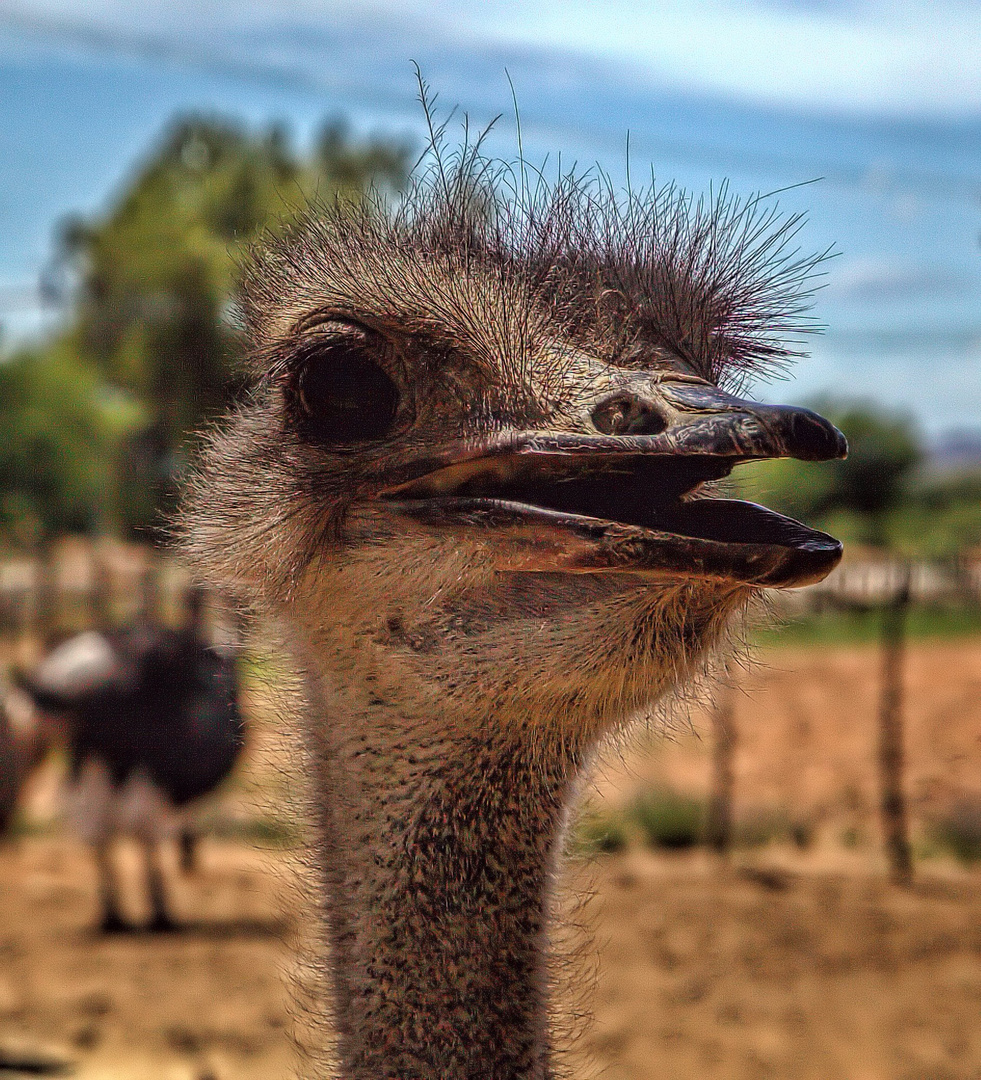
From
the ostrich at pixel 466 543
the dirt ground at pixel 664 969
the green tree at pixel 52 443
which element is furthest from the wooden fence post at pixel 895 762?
the green tree at pixel 52 443

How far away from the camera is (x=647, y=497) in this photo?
139cm

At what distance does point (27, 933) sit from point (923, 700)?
7.96 m

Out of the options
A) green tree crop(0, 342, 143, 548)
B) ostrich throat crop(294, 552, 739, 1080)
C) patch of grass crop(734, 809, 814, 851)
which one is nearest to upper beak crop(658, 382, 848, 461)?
ostrich throat crop(294, 552, 739, 1080)

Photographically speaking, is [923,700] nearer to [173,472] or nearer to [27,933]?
[27,933]

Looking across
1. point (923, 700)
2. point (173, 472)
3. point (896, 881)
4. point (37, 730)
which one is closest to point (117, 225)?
point (923, 700)

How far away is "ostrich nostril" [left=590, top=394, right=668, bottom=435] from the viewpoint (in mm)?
1405

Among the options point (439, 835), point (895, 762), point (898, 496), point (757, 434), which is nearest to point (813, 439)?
point (757, 434)

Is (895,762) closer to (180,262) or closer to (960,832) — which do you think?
(960,832)

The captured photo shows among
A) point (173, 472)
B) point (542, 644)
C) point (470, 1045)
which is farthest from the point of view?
point (173, 472)

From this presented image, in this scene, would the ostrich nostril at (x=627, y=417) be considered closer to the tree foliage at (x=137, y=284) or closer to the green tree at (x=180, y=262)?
the green tree at (x=180, y=262)

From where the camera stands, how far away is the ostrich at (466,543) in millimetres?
1443

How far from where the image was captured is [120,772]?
627 centimetres

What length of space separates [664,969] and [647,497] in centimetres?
432

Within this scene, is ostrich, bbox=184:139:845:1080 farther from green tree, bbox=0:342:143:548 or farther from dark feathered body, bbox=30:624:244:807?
green tree, bbox=0:342:143:548
